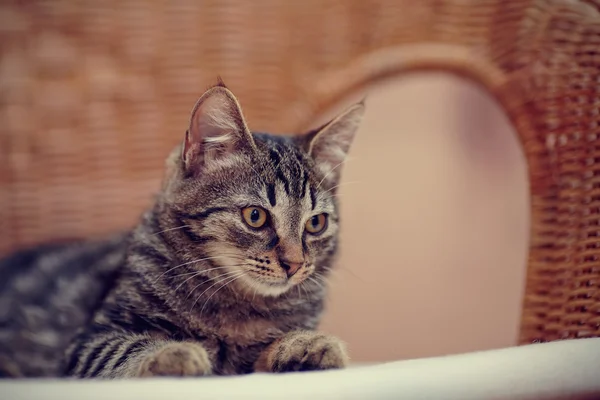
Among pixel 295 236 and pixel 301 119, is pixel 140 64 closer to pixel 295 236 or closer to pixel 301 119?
pixel 301 119

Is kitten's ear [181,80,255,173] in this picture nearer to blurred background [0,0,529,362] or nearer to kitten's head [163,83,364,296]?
kitten's head [163,83,364,296]

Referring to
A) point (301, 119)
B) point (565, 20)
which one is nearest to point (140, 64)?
point (301, 119)

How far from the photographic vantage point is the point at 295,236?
81 cm

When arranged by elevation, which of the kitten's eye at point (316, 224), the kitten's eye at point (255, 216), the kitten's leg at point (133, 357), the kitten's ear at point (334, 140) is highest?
the kitten's ear at point (334, 140)

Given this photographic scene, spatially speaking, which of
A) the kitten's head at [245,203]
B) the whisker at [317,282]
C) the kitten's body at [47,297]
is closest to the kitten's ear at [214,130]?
the kitten's head at [245,203]

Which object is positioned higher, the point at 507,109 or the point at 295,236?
the point at 507,109

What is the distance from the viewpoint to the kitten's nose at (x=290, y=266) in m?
0.79

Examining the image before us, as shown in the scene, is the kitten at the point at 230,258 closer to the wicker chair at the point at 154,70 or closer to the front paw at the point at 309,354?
the front paw at the point at 309,354

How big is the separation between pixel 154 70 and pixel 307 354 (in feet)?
2.70

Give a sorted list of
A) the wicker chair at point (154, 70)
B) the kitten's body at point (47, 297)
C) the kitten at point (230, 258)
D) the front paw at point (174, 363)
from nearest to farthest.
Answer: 1. the front paw at point (174, 363)
2. the kitten at point (230, 258)
3. the kitten's body at point (47, 297)
4. the wicker chair at point (154, 70)

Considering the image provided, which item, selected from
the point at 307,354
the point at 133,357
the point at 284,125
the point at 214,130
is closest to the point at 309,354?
the point at 307,354

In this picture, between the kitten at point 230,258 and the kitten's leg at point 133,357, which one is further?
the kitten at point 230,258

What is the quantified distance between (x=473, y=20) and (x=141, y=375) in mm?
997

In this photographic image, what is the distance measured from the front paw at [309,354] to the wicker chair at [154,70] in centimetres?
65
